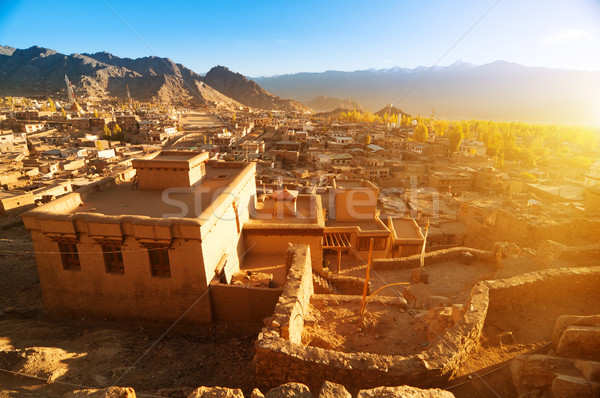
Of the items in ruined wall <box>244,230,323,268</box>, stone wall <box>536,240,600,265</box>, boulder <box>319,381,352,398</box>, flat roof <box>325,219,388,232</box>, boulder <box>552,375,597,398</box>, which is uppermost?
boulder <box>319,381,352,398</box>

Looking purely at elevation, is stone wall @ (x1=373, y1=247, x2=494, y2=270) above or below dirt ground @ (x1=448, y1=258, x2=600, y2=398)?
below

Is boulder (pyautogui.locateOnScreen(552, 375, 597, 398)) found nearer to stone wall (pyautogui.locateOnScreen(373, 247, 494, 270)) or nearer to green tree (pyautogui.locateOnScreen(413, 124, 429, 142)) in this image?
stone wall (pyautogui.locateOnScreen(373, 247, 494, 270))

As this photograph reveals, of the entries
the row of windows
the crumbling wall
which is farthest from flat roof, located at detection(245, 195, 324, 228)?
the crumbling wall

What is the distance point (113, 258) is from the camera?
10500 millimetres

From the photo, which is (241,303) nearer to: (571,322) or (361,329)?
(361,329)

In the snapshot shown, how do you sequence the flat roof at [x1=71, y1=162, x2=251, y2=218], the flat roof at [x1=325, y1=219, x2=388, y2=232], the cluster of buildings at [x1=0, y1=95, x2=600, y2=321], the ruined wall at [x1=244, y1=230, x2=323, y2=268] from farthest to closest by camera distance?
the flat roof at [x1=325, y1=219, x2=388, y2=232], the ruined wall at [x1=244, y1=230, x2=323, y2=268], the flat roof at [x1=71, y1=162, x2=251, y2=218], the cluster of buildings at [x1=0, y1=95, x2=600, y2=321]

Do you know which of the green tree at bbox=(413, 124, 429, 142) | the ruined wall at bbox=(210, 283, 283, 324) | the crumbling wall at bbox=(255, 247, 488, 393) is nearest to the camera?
the crumbling wall at bbox=(255, 247, 488, 393)

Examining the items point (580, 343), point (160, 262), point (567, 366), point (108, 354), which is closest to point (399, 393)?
point (567, 366)

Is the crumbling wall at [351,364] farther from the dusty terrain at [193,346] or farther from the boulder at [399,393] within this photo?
the boulder at [399,393]

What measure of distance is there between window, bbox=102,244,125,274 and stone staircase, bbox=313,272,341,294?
7.34 m

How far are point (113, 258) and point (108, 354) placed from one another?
3190mm

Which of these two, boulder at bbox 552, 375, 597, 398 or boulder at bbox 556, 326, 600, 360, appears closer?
boulder at bbox 552, 375, 597, 398

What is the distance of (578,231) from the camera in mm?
18500

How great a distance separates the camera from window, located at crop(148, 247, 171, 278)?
10.1 metres
